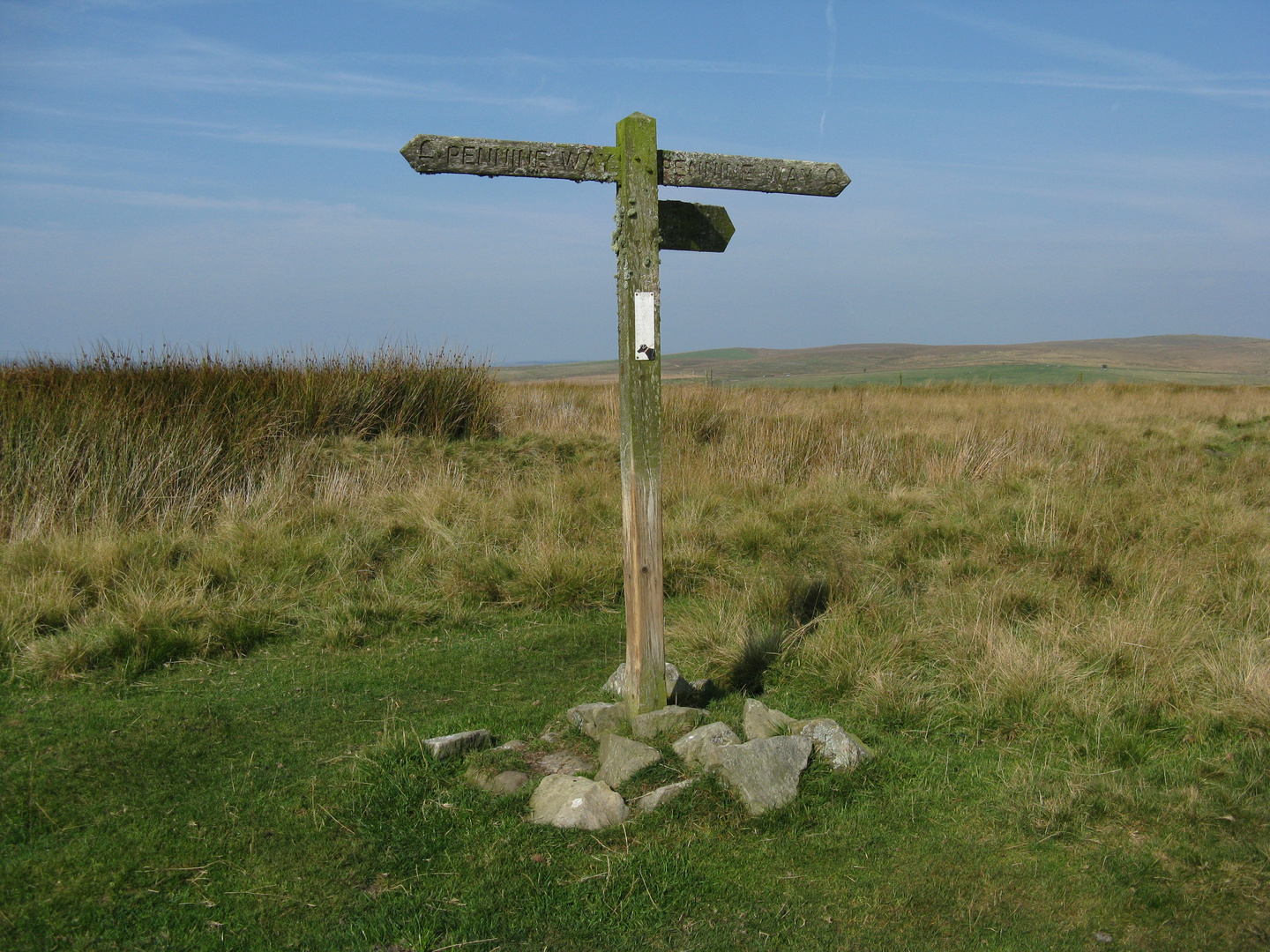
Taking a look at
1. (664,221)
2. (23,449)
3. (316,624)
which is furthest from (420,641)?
(23,449)

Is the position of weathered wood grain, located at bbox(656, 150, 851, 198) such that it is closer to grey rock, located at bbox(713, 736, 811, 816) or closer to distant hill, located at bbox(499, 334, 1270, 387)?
grey rock, located at bbox(713, 736, 811, 816)

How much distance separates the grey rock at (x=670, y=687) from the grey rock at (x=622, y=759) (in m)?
0.45

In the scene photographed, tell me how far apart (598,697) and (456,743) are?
1.00m

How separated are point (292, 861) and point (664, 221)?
2.87 meters

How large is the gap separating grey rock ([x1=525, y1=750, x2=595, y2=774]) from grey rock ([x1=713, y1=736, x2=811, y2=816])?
58 cm

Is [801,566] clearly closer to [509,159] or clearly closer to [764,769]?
[764,769]

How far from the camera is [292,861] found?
293 centimetres

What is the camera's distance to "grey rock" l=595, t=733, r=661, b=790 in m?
3.46

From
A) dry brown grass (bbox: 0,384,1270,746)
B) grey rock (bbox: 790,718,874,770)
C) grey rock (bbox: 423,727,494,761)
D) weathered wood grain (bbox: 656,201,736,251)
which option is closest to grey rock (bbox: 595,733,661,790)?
grey rock (bbox: 423,727,494,761)

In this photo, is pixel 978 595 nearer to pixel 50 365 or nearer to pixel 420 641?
pixel 420 641

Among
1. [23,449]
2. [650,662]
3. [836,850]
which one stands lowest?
[836,850]

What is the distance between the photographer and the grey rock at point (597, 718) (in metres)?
3.91

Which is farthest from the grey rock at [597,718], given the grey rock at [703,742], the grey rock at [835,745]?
the grey rock at [835,745]

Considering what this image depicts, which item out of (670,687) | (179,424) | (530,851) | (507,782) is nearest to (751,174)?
(670,687)
